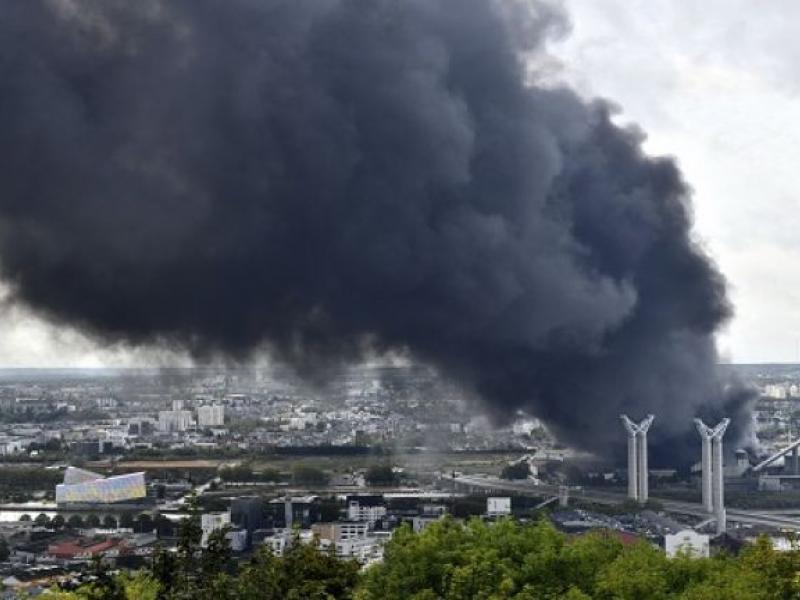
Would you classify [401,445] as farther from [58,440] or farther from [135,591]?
[135,591]

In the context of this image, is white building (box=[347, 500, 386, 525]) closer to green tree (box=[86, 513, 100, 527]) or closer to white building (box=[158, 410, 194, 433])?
green tree (box=[86, 513, 100, 527])

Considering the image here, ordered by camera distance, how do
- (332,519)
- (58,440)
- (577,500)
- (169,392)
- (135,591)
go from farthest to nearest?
(169,392), (58,440), (577,500), (332,519), (135,591)

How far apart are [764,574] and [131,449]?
27971mm

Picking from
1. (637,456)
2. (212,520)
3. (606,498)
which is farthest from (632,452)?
(212,520)

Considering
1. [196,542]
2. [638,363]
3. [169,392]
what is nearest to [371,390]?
[169,392]

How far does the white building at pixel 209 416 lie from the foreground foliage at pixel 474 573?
30930 millimetres

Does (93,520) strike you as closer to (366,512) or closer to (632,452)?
(366,512)

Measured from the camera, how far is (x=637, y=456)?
29.6m

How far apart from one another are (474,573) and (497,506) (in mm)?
14701

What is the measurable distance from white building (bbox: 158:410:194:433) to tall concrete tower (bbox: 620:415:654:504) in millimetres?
16069

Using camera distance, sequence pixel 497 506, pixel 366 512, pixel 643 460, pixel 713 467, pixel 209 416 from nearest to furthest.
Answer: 1. pixel 366 512
2. pixel 497 506
3. pixel 643 460
4. pixel 713 467
5. pixel 209 416

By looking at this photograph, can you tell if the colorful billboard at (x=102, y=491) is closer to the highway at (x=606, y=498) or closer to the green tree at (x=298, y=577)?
the highway at (x=606, y=498)

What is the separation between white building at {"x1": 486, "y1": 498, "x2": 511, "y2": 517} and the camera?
2447 cm

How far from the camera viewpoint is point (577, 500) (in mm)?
27594
